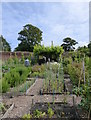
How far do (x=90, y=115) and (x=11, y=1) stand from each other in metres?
2.69

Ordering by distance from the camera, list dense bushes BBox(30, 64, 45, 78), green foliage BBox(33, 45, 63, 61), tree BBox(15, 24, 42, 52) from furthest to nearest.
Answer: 1. tree BBox(15, 24, 42, 52)
2. green foliage BBox(33, 45, 63, 61)
3. dense bushes BBox(30, 64, 45, 78)

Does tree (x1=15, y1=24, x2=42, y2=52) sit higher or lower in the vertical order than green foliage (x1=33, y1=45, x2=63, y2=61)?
higher

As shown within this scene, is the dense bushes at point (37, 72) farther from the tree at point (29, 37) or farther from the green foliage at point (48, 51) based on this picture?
the tree at point (29, 37)

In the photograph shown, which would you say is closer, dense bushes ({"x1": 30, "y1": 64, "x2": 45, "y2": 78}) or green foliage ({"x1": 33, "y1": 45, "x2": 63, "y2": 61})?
dense bushes ({"x1": 30, "y1": 64, "x2": 45, "y2": 78})

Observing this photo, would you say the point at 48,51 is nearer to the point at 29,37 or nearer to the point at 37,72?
the point at 37,72

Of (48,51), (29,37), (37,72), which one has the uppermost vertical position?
(29,37)

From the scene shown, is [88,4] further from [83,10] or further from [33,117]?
[33,117]

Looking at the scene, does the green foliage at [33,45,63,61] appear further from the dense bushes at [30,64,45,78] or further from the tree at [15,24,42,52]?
the tree at [15,24,42,52]

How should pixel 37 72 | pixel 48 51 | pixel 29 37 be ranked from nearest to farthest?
pixel 37 72 → pixel 48 51 → pixel 29 37

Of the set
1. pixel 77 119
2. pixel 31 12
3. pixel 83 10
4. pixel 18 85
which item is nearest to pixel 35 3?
pixel 31 12

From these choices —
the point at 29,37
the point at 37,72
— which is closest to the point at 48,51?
the point at 37,72

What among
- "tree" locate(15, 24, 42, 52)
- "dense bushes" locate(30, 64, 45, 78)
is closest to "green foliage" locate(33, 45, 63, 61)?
"dense bushes" locate(30, 64, 45, 78)

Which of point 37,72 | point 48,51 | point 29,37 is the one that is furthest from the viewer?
point 29,37

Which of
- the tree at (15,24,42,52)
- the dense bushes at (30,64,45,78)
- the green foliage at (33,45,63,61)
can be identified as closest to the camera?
the dense bushes at (30,64,45,78)
